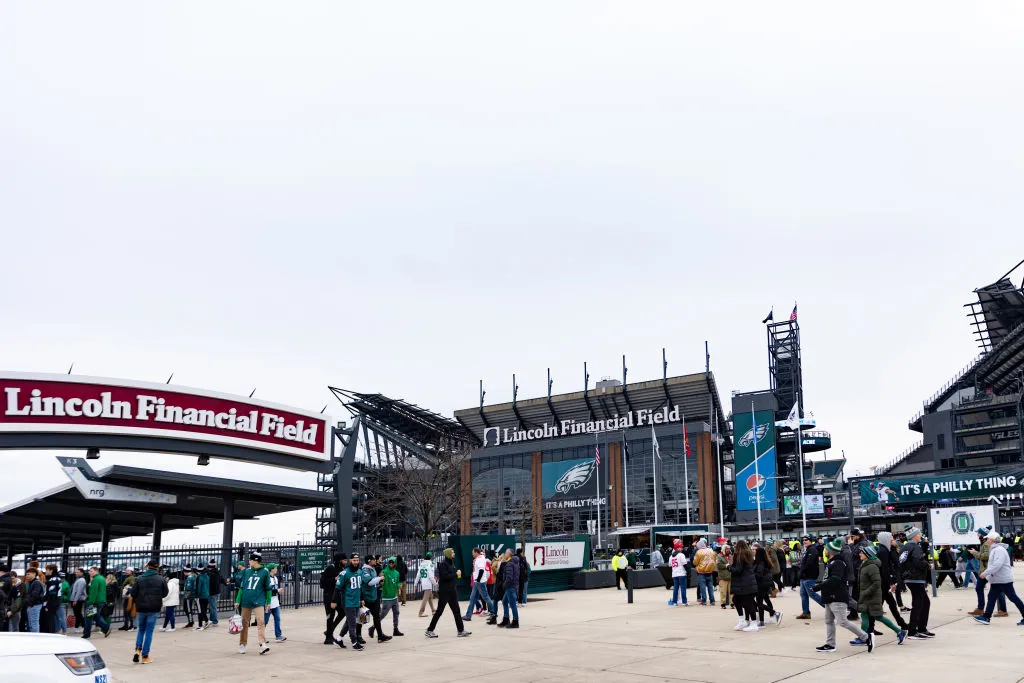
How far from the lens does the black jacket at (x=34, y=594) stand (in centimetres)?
1642

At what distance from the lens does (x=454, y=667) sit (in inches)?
516

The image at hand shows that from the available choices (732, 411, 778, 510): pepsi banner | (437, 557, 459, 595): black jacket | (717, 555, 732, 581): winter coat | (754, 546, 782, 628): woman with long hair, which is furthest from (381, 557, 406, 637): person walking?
(732, 411, 778, 510): pepsi banner

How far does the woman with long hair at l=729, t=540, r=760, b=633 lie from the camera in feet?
50.9

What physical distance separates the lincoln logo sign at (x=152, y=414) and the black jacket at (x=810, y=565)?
1479cm

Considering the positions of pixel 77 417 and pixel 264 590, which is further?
pixel 77 417

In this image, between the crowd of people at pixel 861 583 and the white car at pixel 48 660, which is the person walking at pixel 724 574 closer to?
the crowd of people at pixel 861 583

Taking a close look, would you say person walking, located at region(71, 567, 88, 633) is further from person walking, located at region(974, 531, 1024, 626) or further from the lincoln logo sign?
person walking, located at region(974, 531, 1024, 626)

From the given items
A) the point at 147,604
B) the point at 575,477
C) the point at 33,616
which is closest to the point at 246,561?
the point at 33,616

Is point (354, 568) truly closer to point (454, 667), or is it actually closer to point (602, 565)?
point (454, 667)

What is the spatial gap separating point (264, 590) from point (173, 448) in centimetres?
929

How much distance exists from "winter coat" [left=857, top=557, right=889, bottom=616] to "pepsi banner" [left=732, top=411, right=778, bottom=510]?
2962 inches

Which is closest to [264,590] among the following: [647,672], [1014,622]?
[647,672]

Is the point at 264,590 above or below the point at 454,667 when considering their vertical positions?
above

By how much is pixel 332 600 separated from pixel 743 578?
24.2 ft
